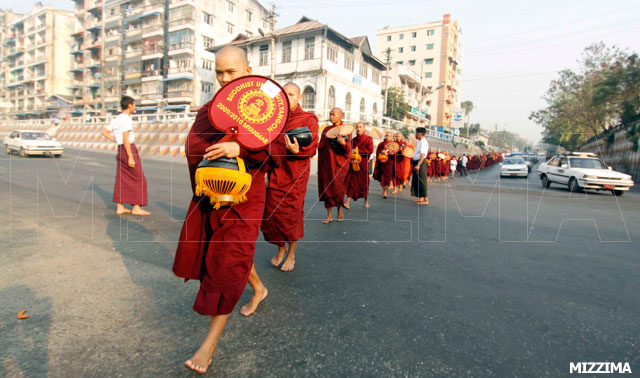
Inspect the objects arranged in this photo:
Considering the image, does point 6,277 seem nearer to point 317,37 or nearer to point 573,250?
point 573,250

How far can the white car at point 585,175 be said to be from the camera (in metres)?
11.8

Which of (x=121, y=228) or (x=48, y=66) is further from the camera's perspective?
(x=48, y=66)

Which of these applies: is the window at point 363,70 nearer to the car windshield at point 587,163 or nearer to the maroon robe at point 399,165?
the car windshield at point 587,163

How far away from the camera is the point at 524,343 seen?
220 cm

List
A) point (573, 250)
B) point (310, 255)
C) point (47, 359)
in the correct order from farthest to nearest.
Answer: point (573, 250)
point (310, 255)
point (47, 359)

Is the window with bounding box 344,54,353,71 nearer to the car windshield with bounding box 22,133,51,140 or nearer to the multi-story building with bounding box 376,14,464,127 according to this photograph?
the car windshield with bounding box 22,133,51,140

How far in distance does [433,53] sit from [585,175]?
60.4 meters

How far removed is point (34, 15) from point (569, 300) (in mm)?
80241

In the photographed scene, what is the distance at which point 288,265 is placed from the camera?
3.47m

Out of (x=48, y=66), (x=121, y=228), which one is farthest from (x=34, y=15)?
(x=121, y=228)

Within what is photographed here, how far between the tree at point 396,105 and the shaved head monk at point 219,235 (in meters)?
42.2

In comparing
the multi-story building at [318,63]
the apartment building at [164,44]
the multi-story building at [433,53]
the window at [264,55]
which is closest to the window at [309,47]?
the multi-story building at [318,63]

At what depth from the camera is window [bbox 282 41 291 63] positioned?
98.7 ft

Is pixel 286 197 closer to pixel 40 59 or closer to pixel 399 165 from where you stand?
pixel 399 165
